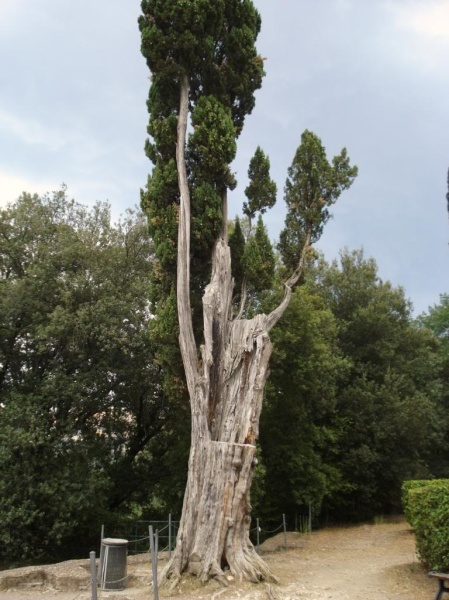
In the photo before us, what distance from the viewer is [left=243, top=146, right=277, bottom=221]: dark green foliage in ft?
42.6

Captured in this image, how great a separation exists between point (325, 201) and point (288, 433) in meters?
8.10

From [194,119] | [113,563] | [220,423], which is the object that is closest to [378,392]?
[220,423]

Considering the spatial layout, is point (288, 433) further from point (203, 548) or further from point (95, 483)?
point (203, 548)

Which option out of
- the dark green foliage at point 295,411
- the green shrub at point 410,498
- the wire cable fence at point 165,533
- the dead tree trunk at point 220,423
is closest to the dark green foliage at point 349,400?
the dark green foliage at point 295,411

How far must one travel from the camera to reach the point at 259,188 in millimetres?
13023

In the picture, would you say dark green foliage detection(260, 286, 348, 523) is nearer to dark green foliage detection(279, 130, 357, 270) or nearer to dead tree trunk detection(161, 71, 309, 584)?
dark green foliage detection(279, 130, 357, 270)

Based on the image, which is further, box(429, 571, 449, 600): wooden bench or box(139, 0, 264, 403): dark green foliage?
box(139, 0, 264, 403): dark green foliage

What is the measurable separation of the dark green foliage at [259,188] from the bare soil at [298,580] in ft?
26.0

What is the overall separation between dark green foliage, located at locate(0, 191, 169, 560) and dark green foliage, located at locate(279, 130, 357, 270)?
4.64 metres

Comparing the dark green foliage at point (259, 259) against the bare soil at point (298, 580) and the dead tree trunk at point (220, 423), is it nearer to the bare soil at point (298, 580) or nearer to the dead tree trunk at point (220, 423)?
the dead tree trunk at point (220, 423)

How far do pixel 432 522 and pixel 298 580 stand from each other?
254 cm

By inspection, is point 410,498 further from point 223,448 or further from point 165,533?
point 165,533

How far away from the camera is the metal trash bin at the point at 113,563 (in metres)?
9.04

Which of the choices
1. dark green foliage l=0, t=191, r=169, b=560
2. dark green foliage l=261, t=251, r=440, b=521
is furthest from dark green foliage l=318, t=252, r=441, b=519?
dark green foliage l=0, t=191, r=169, b=560
